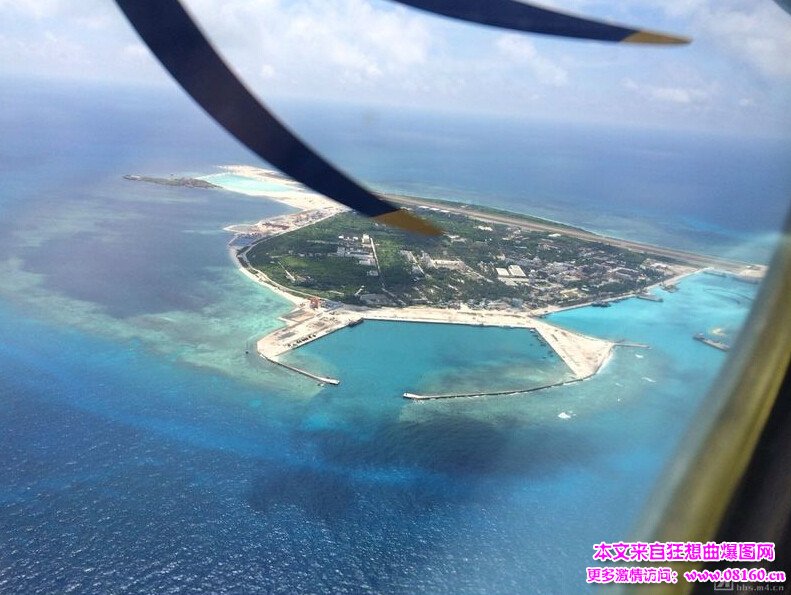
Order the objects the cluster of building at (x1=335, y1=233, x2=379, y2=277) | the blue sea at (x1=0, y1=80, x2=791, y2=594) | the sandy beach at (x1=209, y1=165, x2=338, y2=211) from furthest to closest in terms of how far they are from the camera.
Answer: the sandy beach at (x1=209, y1=165, x2=338, y2=211) < the cluster of building at (x1=335, y1=233, x2=379, y2=277) < the blue sea at (x1=0, y1=80, x2=791, y2=594)

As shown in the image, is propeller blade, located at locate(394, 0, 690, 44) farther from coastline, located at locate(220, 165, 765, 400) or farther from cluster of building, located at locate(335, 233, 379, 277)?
cluster of building, located at locate(335, 233, 379, 277)

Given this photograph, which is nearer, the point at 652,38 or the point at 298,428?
the point at 652,38

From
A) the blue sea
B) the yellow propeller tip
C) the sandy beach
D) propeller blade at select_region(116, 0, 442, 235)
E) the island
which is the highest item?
the yellow propeller tip

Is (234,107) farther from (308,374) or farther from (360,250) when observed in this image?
(360,250)

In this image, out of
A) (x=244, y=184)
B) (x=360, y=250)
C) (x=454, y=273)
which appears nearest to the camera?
(x=454, y=273)

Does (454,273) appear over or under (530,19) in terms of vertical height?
under

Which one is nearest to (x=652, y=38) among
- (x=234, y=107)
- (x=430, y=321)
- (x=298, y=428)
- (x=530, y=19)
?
(x=530, y=19)

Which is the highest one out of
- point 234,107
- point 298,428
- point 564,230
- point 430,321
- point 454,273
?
point 234,107

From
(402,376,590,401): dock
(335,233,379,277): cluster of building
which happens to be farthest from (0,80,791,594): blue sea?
(335,233,379,277): cluster of building
